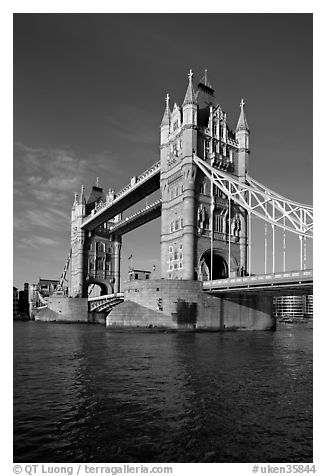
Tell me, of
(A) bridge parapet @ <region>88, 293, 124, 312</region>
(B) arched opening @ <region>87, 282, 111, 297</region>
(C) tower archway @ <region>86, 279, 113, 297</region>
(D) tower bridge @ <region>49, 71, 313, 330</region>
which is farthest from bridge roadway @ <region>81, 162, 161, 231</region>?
(A) bridge parapet @ <region>88, 293, 124, 312</region>

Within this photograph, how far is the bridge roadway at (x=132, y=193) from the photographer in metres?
75.2

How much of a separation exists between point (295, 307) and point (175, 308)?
487 feet

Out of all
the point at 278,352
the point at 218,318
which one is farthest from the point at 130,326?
the point at 278,352

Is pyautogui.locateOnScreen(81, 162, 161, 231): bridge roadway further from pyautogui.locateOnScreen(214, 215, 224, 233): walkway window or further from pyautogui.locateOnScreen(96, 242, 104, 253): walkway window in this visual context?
pyautogui.locateOnScreen(214, 215, 224, 233): walkway window

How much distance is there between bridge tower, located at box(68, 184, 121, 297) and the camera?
111938 millimetres

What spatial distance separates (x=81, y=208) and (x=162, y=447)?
353 feet

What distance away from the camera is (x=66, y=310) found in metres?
96.0

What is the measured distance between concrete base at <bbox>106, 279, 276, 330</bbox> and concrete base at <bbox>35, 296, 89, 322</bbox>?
143ft

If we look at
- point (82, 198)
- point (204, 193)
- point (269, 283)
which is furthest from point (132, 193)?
point (269, 283)

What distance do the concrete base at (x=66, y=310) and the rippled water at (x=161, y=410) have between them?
7129 cm

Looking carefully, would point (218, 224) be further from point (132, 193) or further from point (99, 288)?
point (99, 288)

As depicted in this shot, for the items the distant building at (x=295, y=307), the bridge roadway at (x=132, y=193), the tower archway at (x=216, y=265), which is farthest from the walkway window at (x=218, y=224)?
the distant building at (x=295, y=307)
